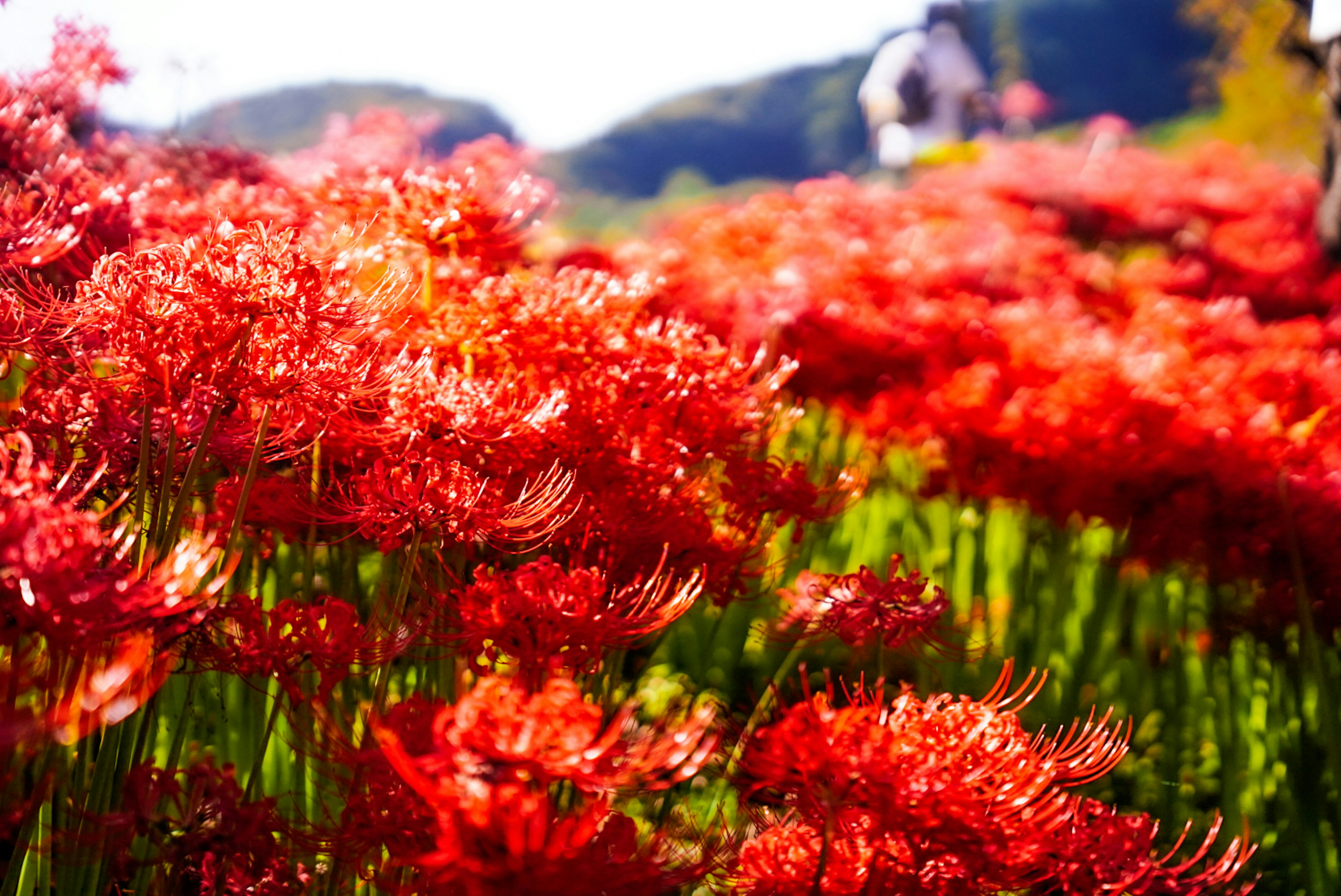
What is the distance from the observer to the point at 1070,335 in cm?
293

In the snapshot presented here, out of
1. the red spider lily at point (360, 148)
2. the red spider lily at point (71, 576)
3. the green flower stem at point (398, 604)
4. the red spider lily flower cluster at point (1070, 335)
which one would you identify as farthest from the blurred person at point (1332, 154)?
the red spider lily at point (71, 576)

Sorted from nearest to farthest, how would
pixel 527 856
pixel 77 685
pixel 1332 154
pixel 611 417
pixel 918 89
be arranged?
pixel 527 856 < pixel 77 685 < pixel 611 417 < pixel 1332 154 < pixel 918 89

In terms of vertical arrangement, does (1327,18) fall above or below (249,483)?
above

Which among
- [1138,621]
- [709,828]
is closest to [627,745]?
[709,828]

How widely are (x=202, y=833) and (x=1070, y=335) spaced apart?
2546mm

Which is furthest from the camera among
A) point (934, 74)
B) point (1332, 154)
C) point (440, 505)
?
point (934, 74)

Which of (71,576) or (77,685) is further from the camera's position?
(77,685)

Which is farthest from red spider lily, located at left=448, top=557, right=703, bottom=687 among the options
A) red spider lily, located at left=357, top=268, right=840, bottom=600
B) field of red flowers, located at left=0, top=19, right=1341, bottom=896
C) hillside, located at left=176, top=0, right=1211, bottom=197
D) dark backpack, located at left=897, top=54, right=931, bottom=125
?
dark backpack, located at left=897, top=54, right=931, bottom=125

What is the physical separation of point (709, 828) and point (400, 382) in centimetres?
60

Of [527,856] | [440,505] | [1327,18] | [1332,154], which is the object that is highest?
[1327,18]

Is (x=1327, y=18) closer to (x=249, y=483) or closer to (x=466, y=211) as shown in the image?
(x=466, y=211)

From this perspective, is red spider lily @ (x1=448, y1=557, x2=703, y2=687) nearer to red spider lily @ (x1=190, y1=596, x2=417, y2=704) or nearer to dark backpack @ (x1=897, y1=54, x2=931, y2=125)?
red spider lily @ (x1=190, y1=596, x2=417, y2=704)

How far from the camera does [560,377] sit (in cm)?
137

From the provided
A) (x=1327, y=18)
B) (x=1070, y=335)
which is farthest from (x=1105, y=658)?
(x=1327, y=18)
